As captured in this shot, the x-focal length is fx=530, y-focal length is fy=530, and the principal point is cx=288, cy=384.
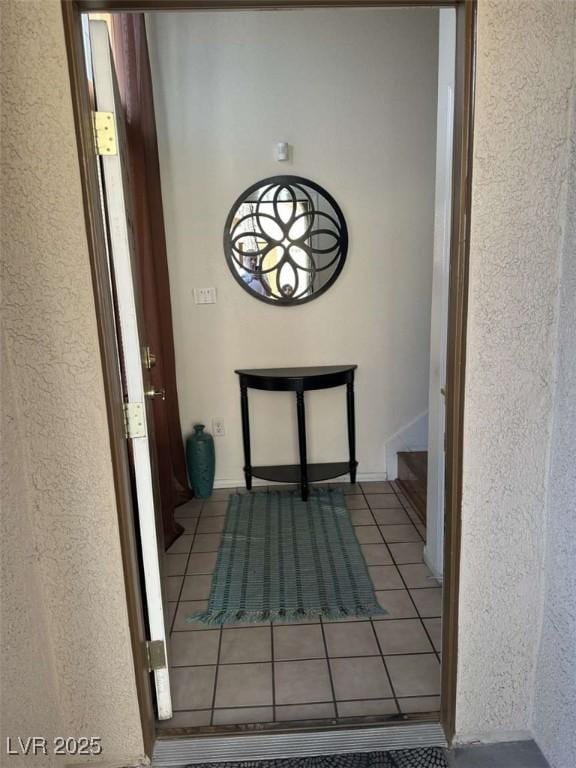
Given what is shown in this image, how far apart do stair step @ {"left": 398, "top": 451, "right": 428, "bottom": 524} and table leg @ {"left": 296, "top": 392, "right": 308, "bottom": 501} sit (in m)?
0.61

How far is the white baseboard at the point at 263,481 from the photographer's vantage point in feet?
11.3

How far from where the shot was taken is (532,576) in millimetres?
1480

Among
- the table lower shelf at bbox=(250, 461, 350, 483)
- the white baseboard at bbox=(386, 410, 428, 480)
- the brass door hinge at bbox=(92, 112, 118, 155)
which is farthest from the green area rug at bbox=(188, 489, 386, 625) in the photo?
the brass door hinge at bbox=(92, 112, 118, 155)

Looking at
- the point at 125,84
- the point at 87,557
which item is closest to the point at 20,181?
the point at 87,557

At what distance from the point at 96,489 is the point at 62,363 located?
0.33 meters

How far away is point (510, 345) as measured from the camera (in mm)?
1355

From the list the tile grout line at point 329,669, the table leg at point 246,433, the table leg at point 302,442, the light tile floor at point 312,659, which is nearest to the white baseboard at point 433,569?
the light tile floor at point 312,659

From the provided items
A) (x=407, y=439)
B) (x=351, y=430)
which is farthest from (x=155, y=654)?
(x=407, y=439)

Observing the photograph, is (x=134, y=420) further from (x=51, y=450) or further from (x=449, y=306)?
(x=449, y=306)

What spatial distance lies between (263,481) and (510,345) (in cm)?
232

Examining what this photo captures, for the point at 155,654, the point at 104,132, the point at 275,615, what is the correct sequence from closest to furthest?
1. the point at 104,132
2. the point at 155,654
3. the point at 275,615

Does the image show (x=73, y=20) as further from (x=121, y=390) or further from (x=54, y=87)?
(x=121, y=390)

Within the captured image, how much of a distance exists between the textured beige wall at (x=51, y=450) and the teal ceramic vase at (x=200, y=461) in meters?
1.79

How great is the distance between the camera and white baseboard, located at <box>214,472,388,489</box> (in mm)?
3434
